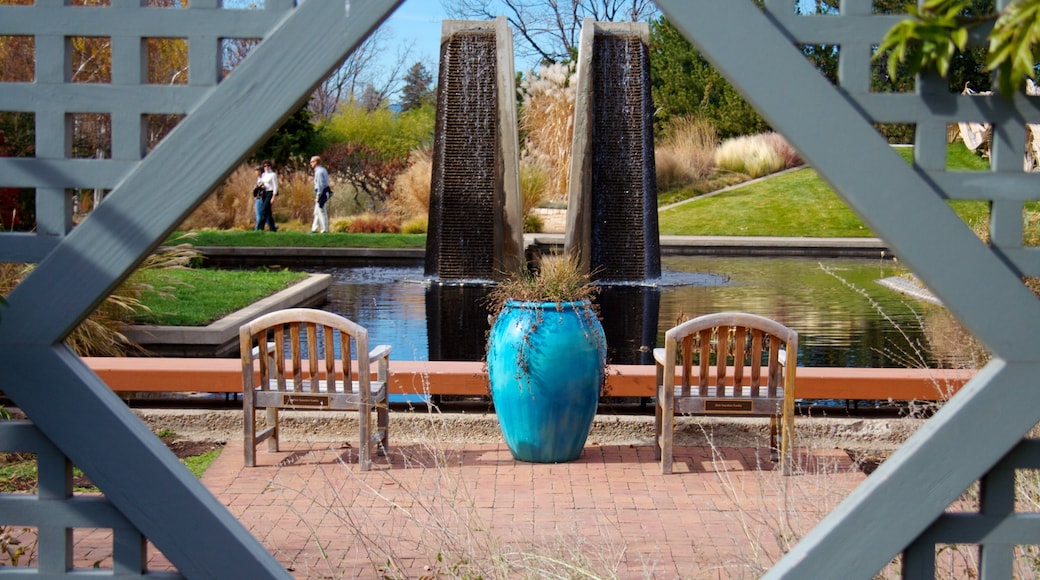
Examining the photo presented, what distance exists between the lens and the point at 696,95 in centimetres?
3756

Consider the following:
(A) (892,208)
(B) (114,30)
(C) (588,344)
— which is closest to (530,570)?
(A) (892,208)

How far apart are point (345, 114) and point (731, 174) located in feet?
40.7

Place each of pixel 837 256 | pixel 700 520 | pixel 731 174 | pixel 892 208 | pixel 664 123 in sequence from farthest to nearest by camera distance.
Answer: pixel 664 123 → pixel 731 174 → pixel 837 256 → pixel 700 520 → pixel 892 208

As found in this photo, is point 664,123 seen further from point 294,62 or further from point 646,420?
point 294,62

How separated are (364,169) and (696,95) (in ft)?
39.8

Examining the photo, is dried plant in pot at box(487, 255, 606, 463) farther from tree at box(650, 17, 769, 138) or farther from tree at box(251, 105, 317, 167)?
tree at box(650, 17, 769, 138)

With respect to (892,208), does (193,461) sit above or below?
below

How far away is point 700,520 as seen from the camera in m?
5.61

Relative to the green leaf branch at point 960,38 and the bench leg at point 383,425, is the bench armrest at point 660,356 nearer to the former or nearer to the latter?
the bench leg at point 383,425

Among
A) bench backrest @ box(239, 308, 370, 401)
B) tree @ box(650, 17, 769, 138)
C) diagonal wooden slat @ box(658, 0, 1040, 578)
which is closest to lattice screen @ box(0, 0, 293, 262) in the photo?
diagonal wooden slat @ box(658, 0, 1040, 578)

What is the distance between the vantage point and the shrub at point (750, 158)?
1347 inches

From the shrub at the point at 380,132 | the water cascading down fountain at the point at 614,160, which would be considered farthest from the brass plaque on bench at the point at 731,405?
the shrub at the point at 380,132

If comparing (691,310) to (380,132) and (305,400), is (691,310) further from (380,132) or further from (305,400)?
(380,132)

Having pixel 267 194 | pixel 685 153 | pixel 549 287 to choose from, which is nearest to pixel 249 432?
pixel 549 287
